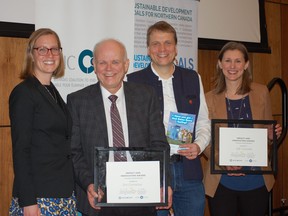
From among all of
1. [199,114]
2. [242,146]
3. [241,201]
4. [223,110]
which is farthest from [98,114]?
[241,201]

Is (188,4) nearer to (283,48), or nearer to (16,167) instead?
(283,48)

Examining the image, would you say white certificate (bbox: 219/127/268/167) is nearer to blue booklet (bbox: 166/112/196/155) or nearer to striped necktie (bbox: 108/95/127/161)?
blue booklet (bbox: 166/112/196/155)

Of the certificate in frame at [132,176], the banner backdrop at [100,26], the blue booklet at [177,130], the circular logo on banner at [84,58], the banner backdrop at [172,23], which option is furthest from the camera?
A: the banner backdrop at [172,23]

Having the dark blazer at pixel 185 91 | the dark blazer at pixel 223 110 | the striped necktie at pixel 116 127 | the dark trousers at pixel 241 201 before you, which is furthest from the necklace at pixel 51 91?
the dark trousers at pixel 241 201

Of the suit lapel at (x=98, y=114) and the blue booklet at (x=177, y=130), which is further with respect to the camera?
the blue booklet at (x=177, y=130)

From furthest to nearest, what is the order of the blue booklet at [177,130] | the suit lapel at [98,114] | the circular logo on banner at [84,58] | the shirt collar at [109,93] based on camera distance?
1. the circular logo on banner at [84,58]
2. the blue booklet at [177,130]
3. the shirt collar at [109,93]
4. the suit lapel at [98,114]

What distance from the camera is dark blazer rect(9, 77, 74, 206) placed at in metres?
2.61

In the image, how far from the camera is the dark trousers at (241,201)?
339cm

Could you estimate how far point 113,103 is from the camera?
2.95 meters

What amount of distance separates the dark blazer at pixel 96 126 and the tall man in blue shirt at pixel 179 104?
0.29m

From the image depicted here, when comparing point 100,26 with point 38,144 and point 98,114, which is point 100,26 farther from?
point 38,144

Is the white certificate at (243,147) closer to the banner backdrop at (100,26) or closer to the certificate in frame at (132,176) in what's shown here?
the certificate in frame at (132,176)

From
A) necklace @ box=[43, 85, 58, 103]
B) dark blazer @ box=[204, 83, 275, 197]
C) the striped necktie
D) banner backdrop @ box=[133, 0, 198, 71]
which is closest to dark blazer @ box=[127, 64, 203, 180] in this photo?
dark blazer @ box=[204, 83, 275, 197]

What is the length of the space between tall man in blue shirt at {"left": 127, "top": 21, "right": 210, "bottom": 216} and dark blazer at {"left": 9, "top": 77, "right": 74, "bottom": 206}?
0.81 metres
